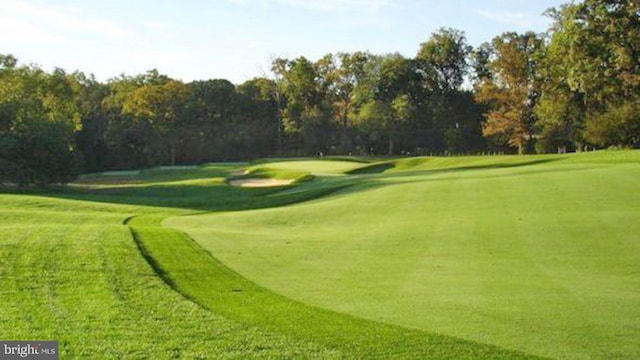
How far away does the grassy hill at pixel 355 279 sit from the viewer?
7.14 m

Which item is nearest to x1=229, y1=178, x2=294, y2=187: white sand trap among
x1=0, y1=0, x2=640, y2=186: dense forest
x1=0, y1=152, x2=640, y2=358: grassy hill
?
x1=0, y1=0, x2=640, y2=186: dense forest

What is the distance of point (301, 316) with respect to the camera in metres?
8.27

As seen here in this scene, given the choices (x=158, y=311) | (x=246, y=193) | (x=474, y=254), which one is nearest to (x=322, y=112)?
(x=246, y=193)

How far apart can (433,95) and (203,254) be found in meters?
78.2

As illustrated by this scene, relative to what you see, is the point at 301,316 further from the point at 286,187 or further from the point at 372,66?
the point at 372,66

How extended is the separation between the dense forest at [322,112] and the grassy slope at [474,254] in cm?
3111

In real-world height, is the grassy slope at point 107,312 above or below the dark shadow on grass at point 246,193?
above

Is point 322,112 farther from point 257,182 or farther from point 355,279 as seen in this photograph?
point 355,279

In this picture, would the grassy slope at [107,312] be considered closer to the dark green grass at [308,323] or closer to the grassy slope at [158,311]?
the grassy slope at [158,311]

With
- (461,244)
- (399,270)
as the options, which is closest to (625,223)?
(461,244)

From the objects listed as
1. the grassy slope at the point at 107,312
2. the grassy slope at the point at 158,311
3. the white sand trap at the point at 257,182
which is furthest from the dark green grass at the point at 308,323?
the white sand trap at the point at 257,182

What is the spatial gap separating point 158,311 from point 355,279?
13.3 ft

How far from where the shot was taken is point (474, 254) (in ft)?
46.3

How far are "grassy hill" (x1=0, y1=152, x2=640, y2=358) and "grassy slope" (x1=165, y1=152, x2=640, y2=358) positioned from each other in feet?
0.15
